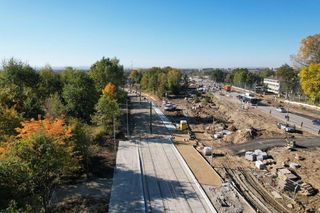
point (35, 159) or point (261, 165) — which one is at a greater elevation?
point (35, 159)

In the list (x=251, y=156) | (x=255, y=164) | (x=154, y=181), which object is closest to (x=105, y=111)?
(x=154, y=181)

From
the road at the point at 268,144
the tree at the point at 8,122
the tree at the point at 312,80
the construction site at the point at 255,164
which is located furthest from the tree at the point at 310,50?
the tree at the point at 8,122

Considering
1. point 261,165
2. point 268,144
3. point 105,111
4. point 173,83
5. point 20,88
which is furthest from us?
point 173,83

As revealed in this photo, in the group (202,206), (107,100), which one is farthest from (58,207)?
(107,100)

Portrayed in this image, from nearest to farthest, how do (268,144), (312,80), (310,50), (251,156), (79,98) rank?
(251,156) < (268,144) < (79,98) < (312,80) < (310,50)

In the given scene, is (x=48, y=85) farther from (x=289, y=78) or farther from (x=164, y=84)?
(x=289, y=78)

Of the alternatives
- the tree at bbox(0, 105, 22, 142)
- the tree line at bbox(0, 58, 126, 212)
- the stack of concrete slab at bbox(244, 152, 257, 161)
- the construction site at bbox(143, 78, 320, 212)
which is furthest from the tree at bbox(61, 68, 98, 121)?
the stack of concrete slab at bbox(244, 152, 257, 161)

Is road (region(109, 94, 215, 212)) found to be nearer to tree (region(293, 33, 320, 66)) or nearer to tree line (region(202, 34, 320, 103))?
tree line (region(202, 34, 320, 103))
